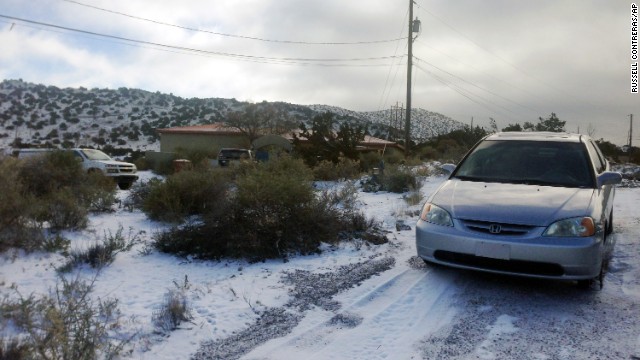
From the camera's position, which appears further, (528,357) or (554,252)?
(554,252)

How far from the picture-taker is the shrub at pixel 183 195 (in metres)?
8.21

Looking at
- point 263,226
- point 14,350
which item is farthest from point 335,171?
point 14,350

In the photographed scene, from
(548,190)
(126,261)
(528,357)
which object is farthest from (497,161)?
(126,261)

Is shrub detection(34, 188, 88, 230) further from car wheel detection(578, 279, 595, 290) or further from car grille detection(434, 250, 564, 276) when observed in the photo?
car wheel detection(578, 279, 595, 290)

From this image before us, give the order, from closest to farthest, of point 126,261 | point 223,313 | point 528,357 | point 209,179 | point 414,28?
point 528,357 → point 223,313 → point 126,261 → point 209,179 → point 414,28

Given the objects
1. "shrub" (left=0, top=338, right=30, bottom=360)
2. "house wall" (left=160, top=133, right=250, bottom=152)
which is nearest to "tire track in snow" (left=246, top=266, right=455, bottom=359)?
"shrub" (left=0, top=338, right=30, bottom=360)

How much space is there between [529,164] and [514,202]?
1411mm

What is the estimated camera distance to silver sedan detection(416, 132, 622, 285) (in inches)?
177

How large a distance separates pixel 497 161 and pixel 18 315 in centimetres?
555

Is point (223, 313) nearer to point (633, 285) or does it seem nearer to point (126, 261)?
point (126, 261)

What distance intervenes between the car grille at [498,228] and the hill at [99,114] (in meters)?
37.6

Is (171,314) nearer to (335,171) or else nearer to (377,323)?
(377,323)

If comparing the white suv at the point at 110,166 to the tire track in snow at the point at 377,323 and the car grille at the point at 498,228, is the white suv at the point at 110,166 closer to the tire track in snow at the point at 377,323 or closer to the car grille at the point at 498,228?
the tire track in snow at the point at 377,323

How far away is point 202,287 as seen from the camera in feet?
16.5
